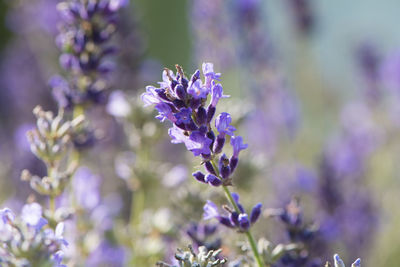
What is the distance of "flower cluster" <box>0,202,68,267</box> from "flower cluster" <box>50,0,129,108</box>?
2.10 ft

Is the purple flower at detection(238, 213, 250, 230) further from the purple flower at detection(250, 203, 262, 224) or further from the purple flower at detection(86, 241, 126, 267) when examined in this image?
the purple flower at detection(86, 241, 126, 267)

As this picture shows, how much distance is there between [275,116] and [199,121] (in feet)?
7.53

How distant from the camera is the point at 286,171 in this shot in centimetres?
275

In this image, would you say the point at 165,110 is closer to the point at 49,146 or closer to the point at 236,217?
the point at 236,217

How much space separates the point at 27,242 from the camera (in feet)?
2.67

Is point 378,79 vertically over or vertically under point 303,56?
under

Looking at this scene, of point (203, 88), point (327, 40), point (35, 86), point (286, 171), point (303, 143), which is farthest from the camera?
point (327, 40)

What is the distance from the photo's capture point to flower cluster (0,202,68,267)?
811 millimetres

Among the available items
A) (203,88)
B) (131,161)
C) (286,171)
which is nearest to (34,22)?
(286,171)

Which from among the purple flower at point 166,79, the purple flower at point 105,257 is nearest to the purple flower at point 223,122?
the purple flower at point 166,79

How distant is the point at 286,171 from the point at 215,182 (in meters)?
1.83

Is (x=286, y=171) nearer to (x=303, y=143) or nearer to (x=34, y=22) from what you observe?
(x=303, y=143)

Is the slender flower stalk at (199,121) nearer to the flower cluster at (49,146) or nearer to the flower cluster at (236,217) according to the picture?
the flower cluster at (236,217)

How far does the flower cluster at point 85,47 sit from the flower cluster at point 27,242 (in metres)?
0.64
